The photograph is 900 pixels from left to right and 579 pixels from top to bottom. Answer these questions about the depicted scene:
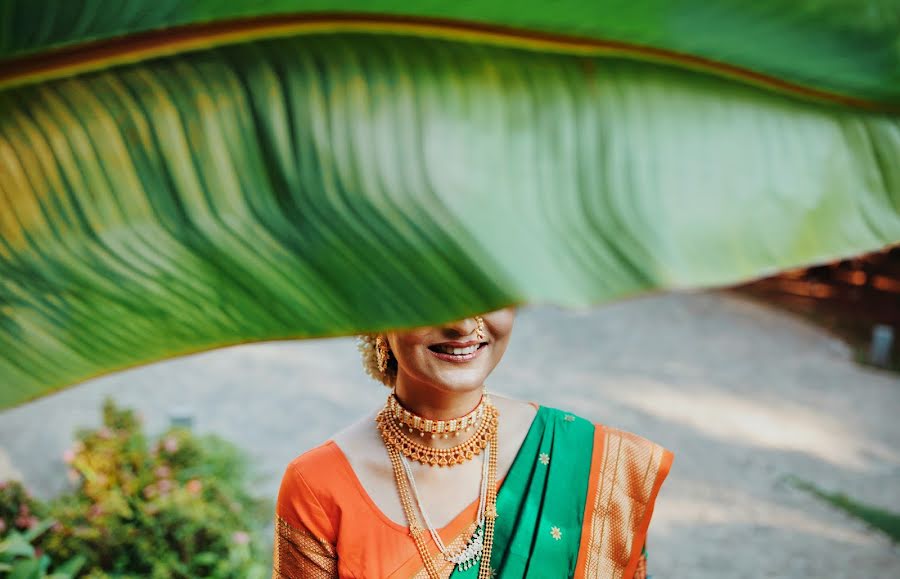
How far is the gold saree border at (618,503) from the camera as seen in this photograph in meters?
1.22

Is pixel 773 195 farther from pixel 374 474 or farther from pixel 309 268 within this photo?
pixel 374 474

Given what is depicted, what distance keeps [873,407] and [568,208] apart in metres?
5.16

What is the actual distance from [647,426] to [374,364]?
3689 mm

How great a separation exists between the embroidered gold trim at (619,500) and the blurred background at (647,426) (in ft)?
5.42

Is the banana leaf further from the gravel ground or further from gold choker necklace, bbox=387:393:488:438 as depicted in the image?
the gravel ground

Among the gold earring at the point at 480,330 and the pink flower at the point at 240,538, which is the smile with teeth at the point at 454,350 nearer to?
the gold earring at the point at 480,330

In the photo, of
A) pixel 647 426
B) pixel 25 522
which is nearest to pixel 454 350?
pixel 25 522

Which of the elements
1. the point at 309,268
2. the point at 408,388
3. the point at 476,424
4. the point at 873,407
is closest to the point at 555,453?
the point at 476,424

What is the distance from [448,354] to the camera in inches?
42.4

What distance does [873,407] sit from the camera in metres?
4.88

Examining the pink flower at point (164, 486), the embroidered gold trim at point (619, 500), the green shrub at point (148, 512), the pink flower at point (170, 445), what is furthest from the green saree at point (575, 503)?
the pink flower at point (170, 445)

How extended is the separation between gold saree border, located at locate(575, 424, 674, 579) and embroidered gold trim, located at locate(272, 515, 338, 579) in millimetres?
350

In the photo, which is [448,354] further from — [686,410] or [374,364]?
[686,410]

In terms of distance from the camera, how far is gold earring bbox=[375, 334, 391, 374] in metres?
1.20
